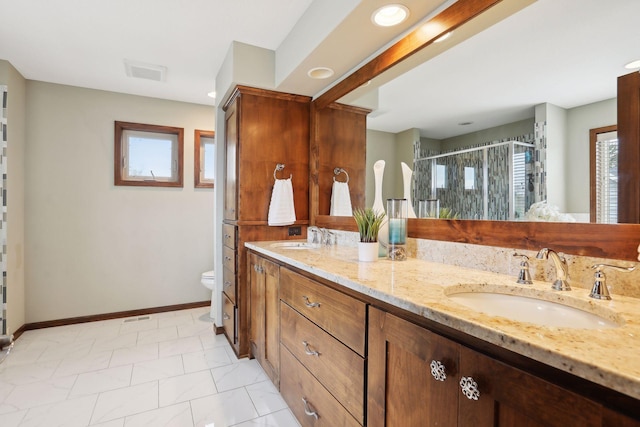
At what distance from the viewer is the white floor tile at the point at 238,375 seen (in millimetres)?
2014

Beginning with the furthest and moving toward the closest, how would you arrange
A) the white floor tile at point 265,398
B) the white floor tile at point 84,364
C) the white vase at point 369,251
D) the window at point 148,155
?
the window at point 148,155, the white floor tile at point 84,364, the white floor tile at point 265,398, the white vase at point 369,251

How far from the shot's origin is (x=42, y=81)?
9.52ft

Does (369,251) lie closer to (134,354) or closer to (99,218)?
(134,354)

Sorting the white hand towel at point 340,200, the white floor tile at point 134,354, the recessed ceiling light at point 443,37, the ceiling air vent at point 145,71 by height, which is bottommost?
the white floor tile at point 134,354

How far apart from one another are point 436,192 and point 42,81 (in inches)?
140

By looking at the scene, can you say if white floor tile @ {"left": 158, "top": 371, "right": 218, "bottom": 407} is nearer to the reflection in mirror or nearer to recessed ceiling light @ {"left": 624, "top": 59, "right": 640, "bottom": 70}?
the reflection in mirror

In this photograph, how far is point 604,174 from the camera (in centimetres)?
98

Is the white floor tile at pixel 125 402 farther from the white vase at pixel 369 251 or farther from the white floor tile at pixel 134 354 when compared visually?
the white vase at pixel 369 251

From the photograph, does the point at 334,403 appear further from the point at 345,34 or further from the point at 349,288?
the point at 345,34

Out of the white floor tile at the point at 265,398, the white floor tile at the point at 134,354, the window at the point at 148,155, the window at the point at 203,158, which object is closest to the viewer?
the white floor tile at the point at 265,398

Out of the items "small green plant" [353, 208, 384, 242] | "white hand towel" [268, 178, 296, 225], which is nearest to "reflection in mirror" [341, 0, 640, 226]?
"small green plant" [353, 208, 384, 242]

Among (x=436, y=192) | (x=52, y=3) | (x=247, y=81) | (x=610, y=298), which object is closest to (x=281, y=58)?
(x=247, y=81)

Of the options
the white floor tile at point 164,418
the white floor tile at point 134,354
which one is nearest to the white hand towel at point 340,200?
the white floor tile at point 164,418

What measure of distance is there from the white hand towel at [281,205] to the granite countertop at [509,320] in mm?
1005
